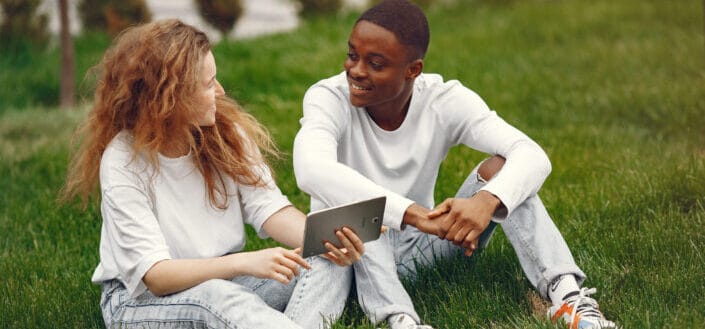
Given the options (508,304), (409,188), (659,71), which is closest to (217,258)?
(409,188)

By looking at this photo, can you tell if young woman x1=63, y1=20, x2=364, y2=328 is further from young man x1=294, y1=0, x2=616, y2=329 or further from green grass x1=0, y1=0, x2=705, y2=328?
green grass x1=0, y1=0, x2=705, y2=328

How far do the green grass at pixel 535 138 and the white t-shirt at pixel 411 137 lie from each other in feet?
1.39

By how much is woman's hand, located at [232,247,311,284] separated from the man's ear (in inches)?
33.2

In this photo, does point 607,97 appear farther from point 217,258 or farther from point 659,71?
point 217,258

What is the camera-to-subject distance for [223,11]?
10617 millimetres

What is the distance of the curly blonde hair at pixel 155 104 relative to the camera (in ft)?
10.0

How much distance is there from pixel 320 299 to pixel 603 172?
250 cm

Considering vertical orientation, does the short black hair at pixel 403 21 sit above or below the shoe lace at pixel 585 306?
above

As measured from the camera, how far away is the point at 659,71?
23.8 feet

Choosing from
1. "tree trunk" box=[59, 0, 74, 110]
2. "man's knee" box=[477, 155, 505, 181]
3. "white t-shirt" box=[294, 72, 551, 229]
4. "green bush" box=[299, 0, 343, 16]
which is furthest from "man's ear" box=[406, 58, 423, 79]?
"green bush" box=[299, 0, 343, 16]

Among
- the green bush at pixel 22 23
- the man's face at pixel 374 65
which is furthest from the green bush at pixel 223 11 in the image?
the man's face at pixel 374 65

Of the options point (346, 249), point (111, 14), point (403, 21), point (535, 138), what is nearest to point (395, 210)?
point (346, 249)

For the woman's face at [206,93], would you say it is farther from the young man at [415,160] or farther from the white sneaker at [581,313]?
the white sneaker at [581,313]

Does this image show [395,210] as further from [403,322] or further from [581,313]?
[581,313]
